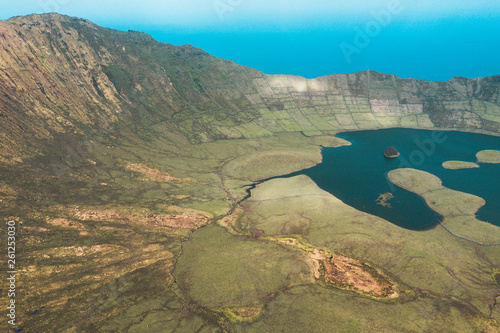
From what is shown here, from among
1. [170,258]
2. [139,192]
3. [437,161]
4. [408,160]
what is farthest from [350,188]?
[139,192]

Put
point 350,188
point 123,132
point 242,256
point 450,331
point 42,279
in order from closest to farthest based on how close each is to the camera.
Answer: point 450,331
point 42,279
point 242,256
point 350,188
point 123,132

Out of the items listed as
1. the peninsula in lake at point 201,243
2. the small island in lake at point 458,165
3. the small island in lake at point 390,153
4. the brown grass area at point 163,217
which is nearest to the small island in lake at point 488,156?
the peninsula in lake at point 201,243

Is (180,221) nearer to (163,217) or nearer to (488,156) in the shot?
(163,217)

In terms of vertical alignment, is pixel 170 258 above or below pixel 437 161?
below

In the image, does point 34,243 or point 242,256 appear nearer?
point 34,243

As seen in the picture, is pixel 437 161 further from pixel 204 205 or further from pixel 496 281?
pixel 204 205

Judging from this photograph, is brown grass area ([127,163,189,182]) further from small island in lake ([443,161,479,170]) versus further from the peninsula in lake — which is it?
small island in lake ([443,161,479,170])

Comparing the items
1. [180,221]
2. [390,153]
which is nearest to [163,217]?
[180,221]

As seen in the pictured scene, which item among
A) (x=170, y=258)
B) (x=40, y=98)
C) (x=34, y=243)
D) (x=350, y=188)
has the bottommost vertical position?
(x=170, y=258)
